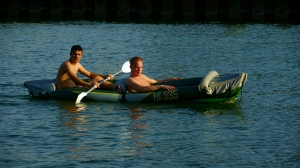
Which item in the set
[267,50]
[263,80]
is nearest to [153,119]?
[263,80]

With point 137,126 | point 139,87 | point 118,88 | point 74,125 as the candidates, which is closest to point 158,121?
point 137,126

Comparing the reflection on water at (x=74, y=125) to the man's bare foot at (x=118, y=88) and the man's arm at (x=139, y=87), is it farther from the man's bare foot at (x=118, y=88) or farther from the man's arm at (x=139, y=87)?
the man's arm at (x=139, y=87)

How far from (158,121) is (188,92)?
4.73 feet

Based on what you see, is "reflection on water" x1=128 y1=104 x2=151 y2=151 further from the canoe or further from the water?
the canoe

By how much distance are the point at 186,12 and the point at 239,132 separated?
3245cm

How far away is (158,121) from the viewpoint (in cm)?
1834

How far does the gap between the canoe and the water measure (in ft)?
0.63

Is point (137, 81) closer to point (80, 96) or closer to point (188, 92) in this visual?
point (188, 92)

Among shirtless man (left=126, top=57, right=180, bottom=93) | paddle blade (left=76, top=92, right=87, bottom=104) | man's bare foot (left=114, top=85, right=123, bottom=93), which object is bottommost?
paddle blade (left=76, top=92, right=87, bottom=104)

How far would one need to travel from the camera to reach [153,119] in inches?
731

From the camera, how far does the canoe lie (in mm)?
19422

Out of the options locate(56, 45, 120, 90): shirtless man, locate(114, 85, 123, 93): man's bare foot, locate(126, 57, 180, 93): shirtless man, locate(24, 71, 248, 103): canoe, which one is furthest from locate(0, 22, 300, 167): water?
locate(56, 45, 120, 90): shirtless man

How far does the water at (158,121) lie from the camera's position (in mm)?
14883

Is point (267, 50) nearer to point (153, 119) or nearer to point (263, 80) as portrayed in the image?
point (263, 80)
